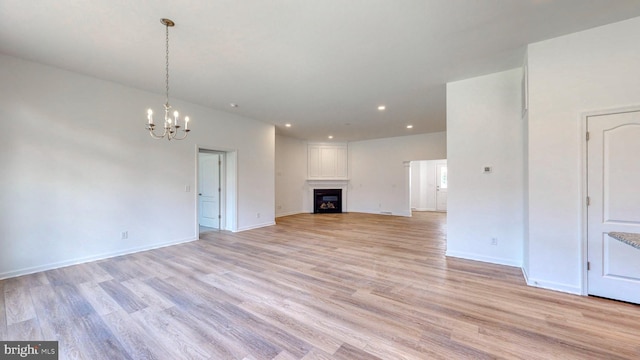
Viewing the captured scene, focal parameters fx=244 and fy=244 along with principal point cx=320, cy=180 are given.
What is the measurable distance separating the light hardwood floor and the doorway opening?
6.92 m

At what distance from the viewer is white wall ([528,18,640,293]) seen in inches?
100

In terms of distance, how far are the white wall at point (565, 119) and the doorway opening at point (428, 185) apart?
740cm

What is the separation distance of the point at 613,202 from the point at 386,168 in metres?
6.64

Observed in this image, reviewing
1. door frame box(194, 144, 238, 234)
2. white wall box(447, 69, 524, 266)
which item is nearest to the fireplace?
door frame box(194, 144, 238, 234)

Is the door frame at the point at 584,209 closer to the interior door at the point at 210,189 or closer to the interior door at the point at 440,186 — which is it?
the interior door at the point at 210,189

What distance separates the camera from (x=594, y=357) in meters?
1.73

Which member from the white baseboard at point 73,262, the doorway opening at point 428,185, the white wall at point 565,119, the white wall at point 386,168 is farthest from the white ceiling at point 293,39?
the doorway opening at point 428,185

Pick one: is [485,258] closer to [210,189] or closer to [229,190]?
[229,190]

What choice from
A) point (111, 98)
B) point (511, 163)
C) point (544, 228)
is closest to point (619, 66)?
point (511, 163)

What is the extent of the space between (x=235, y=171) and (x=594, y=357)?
236 inches

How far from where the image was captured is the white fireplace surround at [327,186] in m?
9.59

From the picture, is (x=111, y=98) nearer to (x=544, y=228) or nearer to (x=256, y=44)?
(x=256, y=44)

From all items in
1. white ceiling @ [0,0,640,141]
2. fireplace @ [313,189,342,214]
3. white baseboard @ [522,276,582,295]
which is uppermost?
white ceiling @ [0,0,640,141]

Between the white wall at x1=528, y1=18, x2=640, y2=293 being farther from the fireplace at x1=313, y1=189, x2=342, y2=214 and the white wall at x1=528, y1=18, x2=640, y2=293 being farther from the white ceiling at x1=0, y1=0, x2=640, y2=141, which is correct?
the fireplace at x1=313, y1=189, x2=342, y2=214
